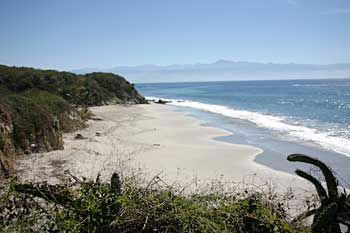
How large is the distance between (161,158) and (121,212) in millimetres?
11237

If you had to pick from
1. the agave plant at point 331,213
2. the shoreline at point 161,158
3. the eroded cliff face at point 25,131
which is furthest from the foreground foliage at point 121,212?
the eroded cliff face at point 25,131

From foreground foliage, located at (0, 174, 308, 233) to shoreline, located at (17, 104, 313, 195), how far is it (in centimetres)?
475

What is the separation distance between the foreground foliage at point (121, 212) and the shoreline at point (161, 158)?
15.6ft

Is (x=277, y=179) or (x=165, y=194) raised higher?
(x=165, y=194)

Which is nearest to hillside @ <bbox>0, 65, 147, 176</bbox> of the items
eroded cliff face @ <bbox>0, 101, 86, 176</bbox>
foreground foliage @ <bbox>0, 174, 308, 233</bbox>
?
eroded cliff face @ <bbox>0, 101, 86, 176</bbox>

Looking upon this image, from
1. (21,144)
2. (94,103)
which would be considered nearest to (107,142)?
(21,144)

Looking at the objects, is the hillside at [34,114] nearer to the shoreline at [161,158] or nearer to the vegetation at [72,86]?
the vegetation at [72,86]

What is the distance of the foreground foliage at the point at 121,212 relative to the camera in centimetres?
270

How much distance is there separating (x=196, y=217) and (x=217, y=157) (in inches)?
477

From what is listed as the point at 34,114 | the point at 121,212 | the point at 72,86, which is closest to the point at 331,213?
the point at 121,212

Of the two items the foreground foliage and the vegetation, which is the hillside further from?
the foreground foliage

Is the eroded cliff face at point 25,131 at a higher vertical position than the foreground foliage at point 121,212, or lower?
lower

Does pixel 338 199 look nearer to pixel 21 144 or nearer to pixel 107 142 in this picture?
pixel 21 144

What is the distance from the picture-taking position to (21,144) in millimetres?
12516
